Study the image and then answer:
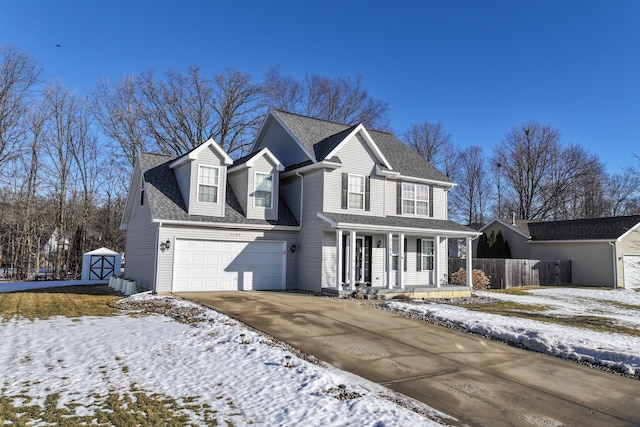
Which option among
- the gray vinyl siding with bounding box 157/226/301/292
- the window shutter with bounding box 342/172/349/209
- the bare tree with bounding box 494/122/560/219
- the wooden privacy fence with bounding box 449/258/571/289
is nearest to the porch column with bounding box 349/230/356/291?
the window shutter with bounding box 342/172/349/209

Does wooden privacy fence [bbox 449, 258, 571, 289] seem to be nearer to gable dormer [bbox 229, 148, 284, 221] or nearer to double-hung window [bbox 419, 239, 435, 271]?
double-hung window [bbox 419, 239, 435, 271]

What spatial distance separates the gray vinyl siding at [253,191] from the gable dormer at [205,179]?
1.04 meters

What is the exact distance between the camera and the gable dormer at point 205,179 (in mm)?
15859

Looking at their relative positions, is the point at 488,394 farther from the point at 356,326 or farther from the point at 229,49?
the point at 229,49

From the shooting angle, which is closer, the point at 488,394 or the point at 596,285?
the point at 488,394

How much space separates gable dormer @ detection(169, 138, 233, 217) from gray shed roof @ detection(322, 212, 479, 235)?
4201 mm

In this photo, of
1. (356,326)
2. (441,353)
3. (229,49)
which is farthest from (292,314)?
(229,49)

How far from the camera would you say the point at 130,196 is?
19.8 m

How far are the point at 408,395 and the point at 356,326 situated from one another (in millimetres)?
4354

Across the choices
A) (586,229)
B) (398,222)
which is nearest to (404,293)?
(398,222)

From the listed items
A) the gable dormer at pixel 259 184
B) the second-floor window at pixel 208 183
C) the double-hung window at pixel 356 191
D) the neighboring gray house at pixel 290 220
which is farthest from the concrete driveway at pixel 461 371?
the double-hung window at pixel 356 191

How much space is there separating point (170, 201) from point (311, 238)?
221 inches

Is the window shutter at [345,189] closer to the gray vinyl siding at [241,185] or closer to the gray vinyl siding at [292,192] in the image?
the gray vinyl siding at [292,192]

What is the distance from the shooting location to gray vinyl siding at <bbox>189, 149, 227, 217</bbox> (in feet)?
52.0
